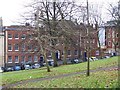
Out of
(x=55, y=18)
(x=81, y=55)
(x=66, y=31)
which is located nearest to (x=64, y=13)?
(x=55, y=18)

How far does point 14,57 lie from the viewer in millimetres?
51281

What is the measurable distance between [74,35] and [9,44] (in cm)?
2813

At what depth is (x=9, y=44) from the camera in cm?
5153

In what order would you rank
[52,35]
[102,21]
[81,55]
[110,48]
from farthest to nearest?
[110,48], [81,55], [102,21], [52,35]

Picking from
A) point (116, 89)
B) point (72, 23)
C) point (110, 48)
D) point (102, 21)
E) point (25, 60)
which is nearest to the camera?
point (116, 89)

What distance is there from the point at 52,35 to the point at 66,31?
200 cm

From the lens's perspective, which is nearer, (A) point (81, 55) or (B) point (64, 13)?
(B) point (64, 13)

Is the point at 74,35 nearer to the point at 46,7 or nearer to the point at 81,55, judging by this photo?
the point at 46,7

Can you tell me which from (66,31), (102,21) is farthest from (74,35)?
(102,21)

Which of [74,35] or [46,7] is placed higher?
[46,7]

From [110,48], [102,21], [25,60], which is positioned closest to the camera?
[102,21]

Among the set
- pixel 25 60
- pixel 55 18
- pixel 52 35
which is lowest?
pixel 25 60

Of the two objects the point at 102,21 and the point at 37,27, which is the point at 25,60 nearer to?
the point at 102,21

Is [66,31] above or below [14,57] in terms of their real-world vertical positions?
above
